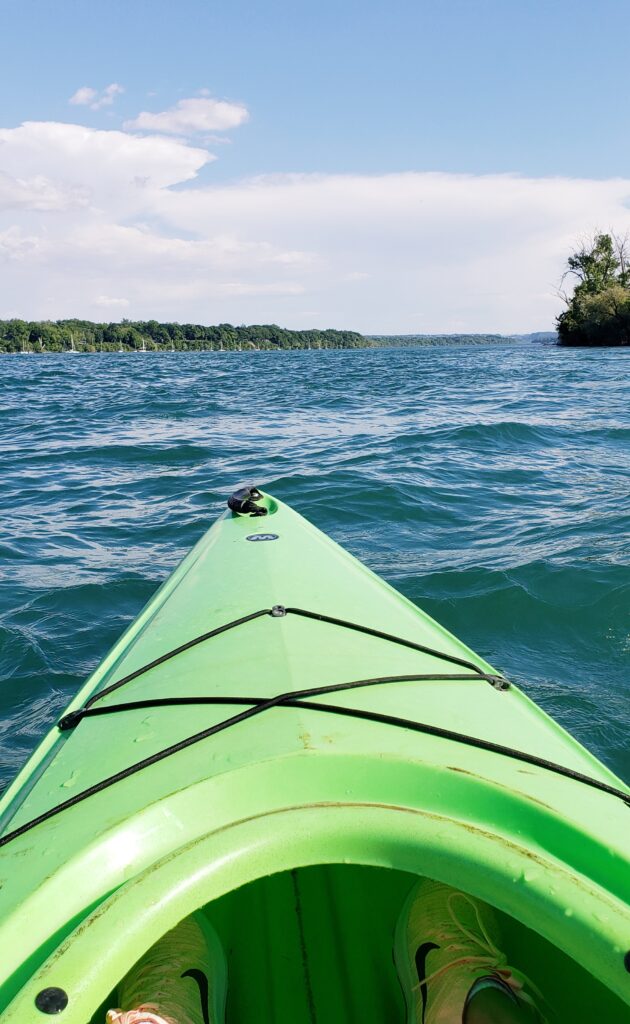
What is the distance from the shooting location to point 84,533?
6.86 m

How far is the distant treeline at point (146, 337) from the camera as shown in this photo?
110625 millimetres

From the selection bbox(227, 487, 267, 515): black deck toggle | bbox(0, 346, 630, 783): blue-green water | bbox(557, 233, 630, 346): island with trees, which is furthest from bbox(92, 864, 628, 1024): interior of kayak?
bbox(557, 233, 630, 346): island with trees

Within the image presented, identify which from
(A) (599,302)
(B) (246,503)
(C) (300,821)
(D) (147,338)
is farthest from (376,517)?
(D) (147,338)

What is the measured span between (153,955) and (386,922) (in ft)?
2.36

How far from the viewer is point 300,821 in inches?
55.6

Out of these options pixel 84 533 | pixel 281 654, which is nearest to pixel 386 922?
pixel 281 654

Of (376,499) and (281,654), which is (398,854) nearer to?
(281,654)

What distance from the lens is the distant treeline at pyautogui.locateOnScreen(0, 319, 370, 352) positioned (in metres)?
111

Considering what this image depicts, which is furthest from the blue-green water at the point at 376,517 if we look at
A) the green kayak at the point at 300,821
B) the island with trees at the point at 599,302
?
the island with trees at the point at 599,302

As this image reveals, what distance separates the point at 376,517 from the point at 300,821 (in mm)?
5818

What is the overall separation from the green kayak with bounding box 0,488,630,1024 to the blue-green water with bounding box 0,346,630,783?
4.48 feet

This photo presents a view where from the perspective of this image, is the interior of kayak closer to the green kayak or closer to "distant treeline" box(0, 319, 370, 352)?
the green kayak

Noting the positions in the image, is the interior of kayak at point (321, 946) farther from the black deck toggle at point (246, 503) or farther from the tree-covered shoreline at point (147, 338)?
the tree-covered shoreline at point (147, 338)

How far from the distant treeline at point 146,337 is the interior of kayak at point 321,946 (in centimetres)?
11692
